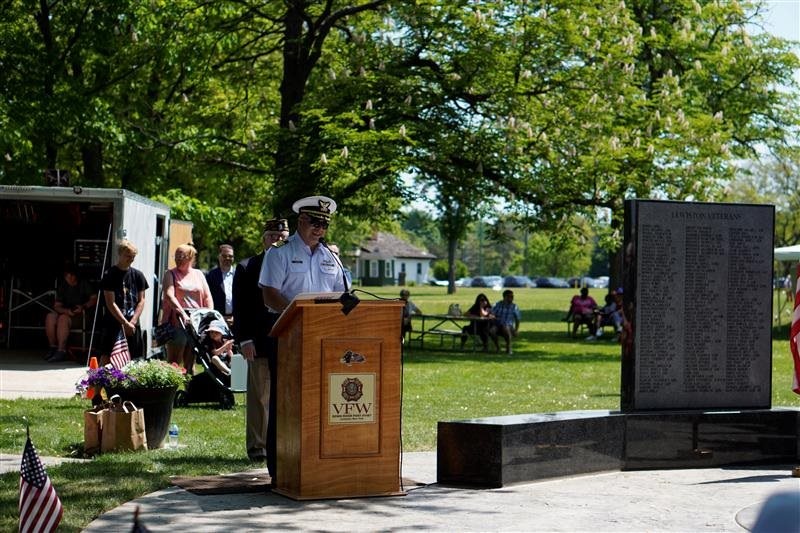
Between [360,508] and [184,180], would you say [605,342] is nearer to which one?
[184,180]

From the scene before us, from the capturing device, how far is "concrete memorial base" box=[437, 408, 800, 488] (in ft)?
29.8

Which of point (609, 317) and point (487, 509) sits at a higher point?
point (609, 317)

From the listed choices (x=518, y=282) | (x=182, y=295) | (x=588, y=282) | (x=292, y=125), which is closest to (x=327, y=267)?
(x=182, y=295)

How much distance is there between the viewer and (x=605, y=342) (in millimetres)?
33844

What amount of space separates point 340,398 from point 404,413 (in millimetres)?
6355

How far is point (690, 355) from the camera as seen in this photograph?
1033 cm

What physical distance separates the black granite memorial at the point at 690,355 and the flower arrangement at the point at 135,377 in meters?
3.18

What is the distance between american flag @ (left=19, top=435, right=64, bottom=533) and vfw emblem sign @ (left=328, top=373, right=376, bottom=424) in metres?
2.72

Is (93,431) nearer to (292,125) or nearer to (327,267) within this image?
(327,267)

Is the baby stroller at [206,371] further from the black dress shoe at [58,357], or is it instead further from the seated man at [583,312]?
the seated man at [583,312]

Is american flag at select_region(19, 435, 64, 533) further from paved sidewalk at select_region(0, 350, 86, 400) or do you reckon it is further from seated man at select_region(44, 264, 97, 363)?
seated man at select_region(44, 264, 97, 363)

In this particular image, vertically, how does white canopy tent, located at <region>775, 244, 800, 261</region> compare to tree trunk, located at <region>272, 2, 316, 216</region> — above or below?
below

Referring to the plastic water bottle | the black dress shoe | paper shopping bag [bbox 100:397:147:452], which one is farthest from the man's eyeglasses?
the black dress shoe

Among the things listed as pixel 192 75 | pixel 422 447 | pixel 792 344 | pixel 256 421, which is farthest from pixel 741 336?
pixel 192 75
